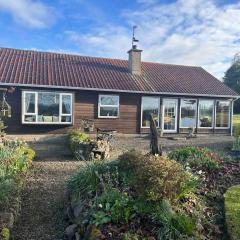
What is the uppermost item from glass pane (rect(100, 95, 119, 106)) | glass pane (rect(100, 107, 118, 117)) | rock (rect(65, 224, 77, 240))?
glass pane (rect(100, 95, 119, 106))

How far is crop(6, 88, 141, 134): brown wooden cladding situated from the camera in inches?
699

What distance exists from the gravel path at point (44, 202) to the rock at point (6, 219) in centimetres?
24

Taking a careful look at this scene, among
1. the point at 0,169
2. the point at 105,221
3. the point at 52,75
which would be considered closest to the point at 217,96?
the point at 52,75

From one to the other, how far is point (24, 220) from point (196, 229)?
10.2 ft

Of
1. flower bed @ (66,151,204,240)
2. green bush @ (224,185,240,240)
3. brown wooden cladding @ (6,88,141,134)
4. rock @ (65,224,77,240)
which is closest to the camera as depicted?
flower bed @ (66,151,204,240)

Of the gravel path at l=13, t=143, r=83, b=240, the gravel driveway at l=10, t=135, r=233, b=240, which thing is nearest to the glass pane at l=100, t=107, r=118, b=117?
the gravel driveway at l=10, t=135, r=233, b=240

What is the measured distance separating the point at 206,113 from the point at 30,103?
37.1 feet

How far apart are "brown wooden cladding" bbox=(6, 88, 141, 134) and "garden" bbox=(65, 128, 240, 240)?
39.5 feet

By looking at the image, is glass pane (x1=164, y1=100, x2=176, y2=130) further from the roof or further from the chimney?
the chimney

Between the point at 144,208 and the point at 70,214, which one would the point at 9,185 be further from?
the point at 144,208

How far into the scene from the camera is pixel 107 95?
1966cm

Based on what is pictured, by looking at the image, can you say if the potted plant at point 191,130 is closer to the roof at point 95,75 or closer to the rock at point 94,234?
the roof at point 95,75

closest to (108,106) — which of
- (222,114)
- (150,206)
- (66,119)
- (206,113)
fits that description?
(66,119)

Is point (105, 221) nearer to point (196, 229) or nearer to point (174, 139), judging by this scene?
point (196, 229)
